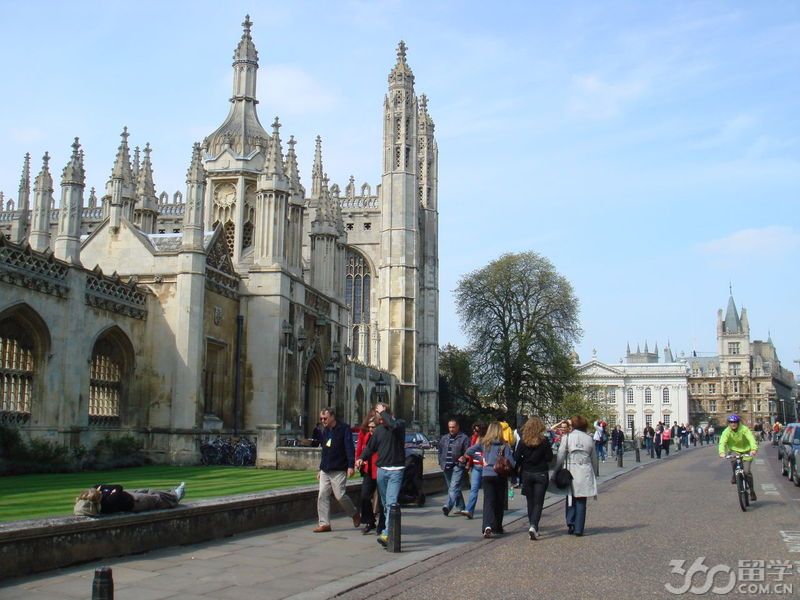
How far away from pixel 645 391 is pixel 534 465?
113m

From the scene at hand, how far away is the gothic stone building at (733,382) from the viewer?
445ft

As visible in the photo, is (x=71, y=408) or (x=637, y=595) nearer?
(x=637, y=595)

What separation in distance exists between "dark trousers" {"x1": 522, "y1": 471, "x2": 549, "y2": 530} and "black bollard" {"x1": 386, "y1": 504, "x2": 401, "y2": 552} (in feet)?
6.21

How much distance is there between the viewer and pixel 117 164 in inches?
1035

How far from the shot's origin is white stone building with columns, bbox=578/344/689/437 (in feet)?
387

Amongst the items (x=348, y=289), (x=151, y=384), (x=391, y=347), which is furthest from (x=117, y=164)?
(x=348, y=289)

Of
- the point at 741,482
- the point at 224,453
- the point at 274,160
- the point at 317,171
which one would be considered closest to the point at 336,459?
the point at 741,482

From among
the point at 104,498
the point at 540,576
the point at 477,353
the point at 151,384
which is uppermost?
the point at 477,353

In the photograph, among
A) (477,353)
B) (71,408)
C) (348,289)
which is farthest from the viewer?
(348,289)

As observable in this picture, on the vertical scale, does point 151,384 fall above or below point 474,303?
below

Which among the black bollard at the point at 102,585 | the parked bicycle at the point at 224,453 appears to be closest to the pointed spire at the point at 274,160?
the parked bicycle at the point at 224,453

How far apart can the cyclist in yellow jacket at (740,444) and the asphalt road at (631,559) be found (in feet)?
2.10

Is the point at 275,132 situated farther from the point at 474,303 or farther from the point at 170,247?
the point at 474,303

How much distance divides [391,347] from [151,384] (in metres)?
35.7
